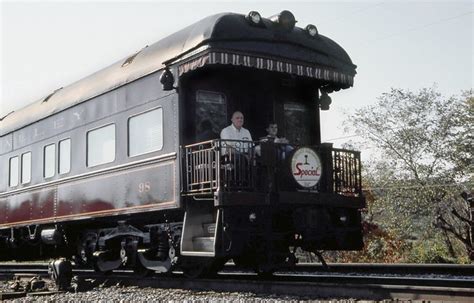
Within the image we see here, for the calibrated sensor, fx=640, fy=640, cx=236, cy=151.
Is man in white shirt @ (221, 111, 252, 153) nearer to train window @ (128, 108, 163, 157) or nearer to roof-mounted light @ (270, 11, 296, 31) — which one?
train window @ (128, 108, 163, 157)

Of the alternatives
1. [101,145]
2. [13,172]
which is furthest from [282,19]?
[13,172]

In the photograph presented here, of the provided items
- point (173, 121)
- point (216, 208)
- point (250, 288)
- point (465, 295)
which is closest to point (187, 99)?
point (173, 121)

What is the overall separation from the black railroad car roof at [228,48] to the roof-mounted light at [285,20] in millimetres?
80

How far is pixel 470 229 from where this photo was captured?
20.1 m

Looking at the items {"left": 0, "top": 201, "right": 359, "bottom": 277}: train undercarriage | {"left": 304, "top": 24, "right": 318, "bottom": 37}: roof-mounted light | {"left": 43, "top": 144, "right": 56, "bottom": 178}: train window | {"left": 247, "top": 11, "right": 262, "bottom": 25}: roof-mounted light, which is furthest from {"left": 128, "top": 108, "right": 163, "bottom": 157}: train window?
{"left": 43, "top": 144, "right": 56, "bottom": 178}: train window

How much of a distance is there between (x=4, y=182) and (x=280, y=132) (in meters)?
8.25

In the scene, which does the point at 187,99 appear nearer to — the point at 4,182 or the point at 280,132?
the point at 280,132

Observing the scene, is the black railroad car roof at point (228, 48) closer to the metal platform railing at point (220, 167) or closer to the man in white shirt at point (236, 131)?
the man in white shirt at point (236, 131)

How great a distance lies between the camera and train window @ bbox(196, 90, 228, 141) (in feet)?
32.6

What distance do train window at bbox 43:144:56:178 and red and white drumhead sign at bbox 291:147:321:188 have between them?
5.97 m

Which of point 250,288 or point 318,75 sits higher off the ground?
point 318,75

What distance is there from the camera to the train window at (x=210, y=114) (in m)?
9.92

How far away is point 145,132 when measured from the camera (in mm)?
10281

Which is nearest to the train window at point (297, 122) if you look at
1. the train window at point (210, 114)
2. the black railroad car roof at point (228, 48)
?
the black railroad car roof at point (228, 48)
